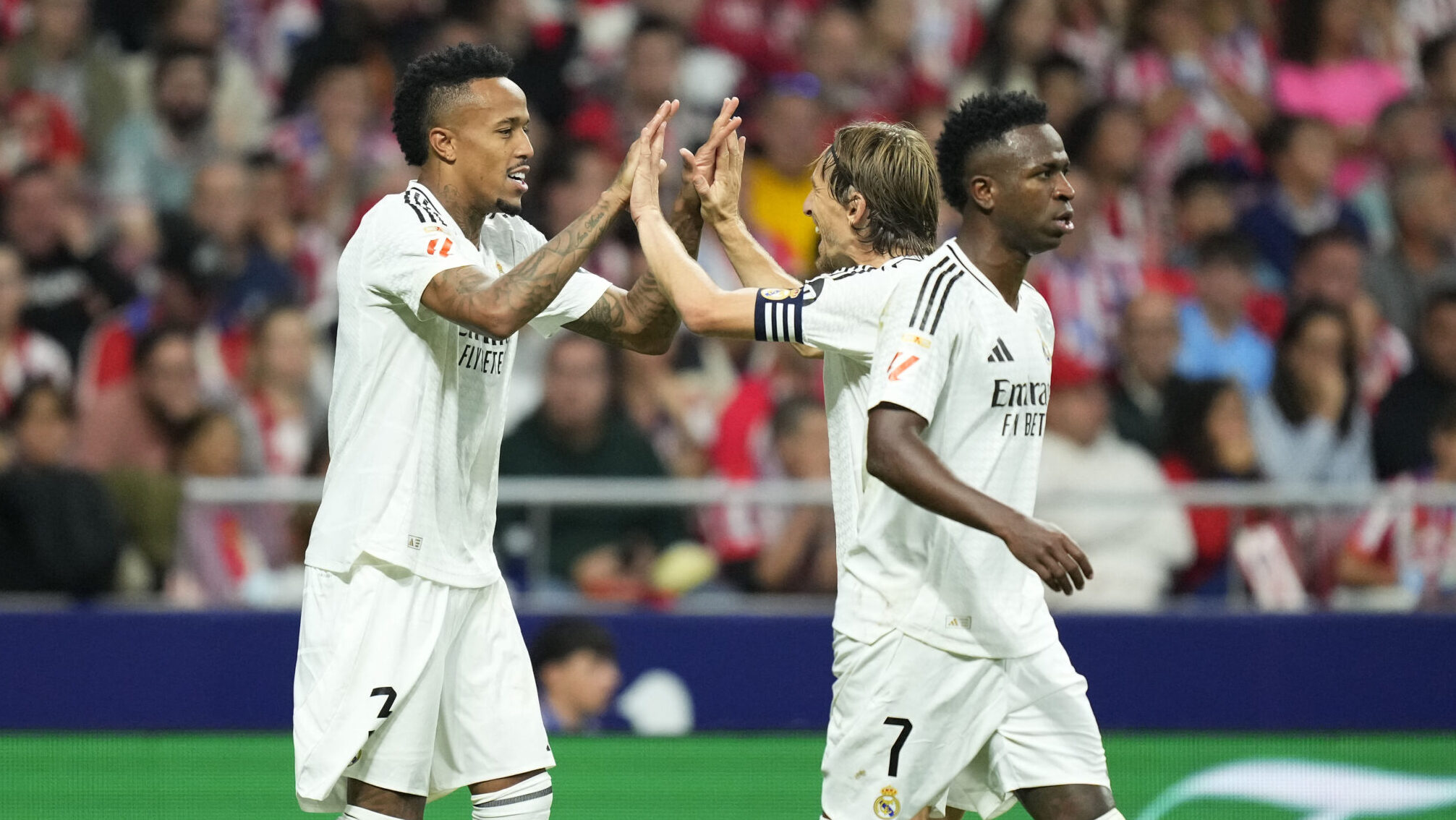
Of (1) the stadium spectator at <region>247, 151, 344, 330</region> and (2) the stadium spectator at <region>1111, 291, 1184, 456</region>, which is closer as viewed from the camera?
(2) the stadium spectator at <region>1111, 291, 1184, 456</region>

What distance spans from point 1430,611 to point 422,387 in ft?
17.0

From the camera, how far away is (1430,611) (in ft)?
27.2

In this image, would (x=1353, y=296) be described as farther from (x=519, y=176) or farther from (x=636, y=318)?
(x=519, y=176)

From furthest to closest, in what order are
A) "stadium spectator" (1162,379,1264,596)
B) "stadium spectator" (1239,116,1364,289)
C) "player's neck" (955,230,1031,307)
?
"stadium spectator" (1239,116,1364,289) → "stadium spectator" (1162,379,1264,596) → "player's neck" (955,230,1031,307)

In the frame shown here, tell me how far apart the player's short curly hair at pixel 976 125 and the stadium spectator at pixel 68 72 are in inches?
266

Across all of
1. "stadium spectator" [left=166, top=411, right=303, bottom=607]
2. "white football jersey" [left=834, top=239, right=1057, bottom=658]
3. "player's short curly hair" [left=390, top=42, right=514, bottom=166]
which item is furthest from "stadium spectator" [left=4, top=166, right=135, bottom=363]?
"white football jersey" [left=834, top=239, right=1057, bottom=658]

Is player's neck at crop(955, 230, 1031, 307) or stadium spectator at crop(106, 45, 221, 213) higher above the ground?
stadium spectator at crop(106, 45, 221, 213)

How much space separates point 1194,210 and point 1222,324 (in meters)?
0.99

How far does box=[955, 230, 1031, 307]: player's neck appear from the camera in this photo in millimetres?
4637

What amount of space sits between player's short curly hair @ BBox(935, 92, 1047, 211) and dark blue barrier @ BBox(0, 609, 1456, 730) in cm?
364

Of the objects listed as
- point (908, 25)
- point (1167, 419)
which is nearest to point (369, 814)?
point (1167, 419)

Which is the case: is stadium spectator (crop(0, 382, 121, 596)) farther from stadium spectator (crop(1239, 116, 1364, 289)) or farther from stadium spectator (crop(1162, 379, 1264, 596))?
stadium spectator (crop(1239, 116, 1364, 289))

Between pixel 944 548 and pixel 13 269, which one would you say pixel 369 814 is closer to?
pixel 944 548

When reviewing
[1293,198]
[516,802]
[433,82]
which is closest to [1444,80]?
[1293,198]
